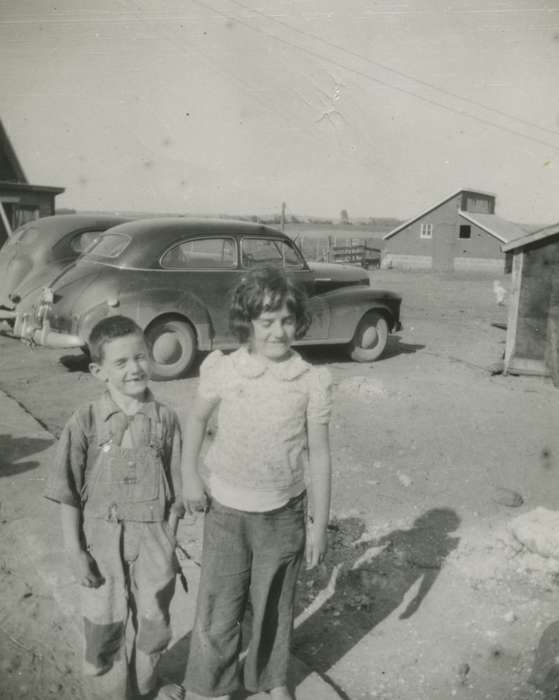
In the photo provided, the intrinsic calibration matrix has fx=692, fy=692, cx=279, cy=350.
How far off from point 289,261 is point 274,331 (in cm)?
655

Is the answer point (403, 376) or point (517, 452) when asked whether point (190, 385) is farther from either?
point (517, 452)

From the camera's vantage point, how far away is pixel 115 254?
7762mm

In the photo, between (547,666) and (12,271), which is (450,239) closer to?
(12,271)

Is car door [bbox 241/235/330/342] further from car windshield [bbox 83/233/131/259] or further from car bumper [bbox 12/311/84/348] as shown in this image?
car bumper [bbox 12/311/84/348]

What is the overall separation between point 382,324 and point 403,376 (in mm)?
1206

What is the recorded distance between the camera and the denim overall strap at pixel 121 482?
7.04 ft

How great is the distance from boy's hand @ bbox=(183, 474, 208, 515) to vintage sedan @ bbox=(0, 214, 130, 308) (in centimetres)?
756

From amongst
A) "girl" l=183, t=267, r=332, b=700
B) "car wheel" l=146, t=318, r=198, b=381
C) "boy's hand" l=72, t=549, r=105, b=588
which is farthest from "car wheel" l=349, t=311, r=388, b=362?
"boy's hand" l=72, t=549, r=105, b=588

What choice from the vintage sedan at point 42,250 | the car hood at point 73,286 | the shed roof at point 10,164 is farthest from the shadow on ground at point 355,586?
the shed roof at point 10,164

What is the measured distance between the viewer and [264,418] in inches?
85.3

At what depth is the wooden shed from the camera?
29.0 feet

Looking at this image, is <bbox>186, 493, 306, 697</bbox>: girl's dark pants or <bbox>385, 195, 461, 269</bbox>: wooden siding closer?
<bbox>186, 493, 306, 697</bbox>: girl's dark pants

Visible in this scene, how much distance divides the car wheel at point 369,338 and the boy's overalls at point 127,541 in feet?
23.3

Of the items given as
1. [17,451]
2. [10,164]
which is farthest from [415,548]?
[10,164]
